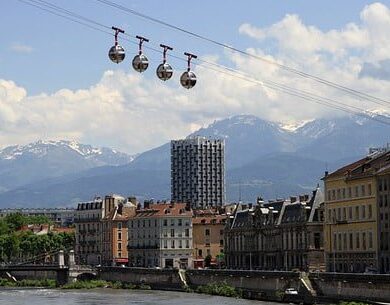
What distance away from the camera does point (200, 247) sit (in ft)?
612

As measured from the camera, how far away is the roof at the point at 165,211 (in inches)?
7264

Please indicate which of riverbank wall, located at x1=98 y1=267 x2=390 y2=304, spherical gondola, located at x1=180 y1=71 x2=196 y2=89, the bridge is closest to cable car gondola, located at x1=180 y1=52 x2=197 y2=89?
spherical gondola, located at x1=180 y1=71 x2=196 y2=89

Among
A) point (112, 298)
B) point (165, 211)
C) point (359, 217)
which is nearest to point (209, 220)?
point (165, 211)

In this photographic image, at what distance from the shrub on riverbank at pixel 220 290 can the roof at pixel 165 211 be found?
53326 millimetres

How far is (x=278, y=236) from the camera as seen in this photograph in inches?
5881

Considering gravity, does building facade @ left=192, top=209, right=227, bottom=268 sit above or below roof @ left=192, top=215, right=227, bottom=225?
below

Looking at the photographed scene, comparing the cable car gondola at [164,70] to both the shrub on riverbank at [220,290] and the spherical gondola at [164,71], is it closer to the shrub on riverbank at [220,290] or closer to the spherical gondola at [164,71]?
the spherical gondola at [164,71]

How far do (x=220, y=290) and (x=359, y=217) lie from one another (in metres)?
16.6

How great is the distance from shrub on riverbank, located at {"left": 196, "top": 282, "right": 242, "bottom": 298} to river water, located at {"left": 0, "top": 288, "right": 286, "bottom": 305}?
1647mm

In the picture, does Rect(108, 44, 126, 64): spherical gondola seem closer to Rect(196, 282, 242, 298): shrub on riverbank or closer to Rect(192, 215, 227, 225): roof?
Rect(196, 282, 242, 298): shrub on riverbank

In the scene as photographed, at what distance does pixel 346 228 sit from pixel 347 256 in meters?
3.21

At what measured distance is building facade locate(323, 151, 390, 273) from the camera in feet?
387

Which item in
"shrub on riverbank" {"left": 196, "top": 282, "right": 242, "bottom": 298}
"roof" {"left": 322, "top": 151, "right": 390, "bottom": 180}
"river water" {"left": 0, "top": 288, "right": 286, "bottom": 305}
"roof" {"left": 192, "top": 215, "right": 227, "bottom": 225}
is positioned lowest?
"river water" {"left": 0, "top": 288, "right": 286, "bottom": 305}

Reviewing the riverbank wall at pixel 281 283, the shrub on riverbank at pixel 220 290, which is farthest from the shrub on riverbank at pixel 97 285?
the shrub on riverbank at pixel 220 290
